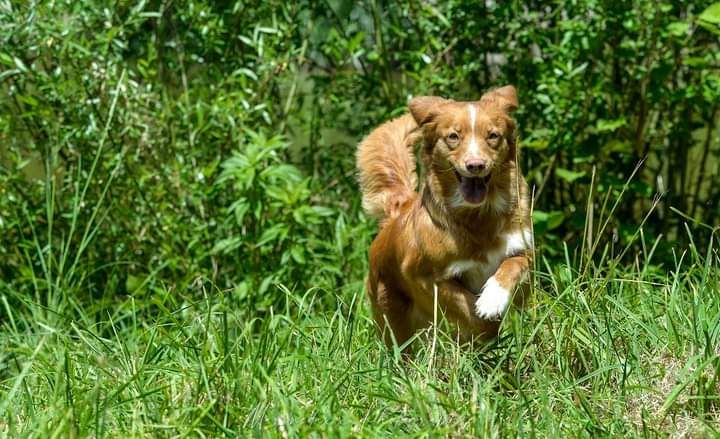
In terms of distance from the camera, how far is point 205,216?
24.3 feet

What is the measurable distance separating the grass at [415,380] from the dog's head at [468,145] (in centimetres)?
50

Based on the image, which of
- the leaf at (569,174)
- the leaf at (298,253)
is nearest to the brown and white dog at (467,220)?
the leaf at (298,253)

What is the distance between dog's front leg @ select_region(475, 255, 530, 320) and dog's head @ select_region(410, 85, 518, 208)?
30 cm

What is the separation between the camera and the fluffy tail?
223 inches

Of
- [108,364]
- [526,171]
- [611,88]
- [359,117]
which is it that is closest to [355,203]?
[359,117]

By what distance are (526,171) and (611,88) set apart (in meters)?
0.78

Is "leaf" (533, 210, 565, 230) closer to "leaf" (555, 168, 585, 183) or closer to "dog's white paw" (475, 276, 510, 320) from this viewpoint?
"leaf" (555, 168, 585, 183)

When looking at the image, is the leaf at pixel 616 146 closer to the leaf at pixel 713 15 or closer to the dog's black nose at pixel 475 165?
the leaf at pixel 713 15

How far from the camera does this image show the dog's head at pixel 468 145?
4781 millimetres

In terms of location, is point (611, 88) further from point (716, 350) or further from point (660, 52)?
point (716, 350)

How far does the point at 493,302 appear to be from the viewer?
4.72m

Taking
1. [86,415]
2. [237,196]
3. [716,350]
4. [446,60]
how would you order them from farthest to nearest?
[446,60] < [237,196] < [716,350] < [86,415]

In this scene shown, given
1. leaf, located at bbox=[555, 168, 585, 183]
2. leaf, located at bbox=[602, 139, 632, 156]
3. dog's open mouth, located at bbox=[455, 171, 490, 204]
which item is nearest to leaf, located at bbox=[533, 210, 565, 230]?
leaf, located at bbox=[555, 168, 585, 183]

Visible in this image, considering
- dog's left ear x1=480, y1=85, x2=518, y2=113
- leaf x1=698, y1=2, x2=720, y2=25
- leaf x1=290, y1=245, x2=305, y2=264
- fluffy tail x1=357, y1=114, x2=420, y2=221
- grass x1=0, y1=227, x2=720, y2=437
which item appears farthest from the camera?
leaf x1=290, y1=245, x2=305, y2=264
